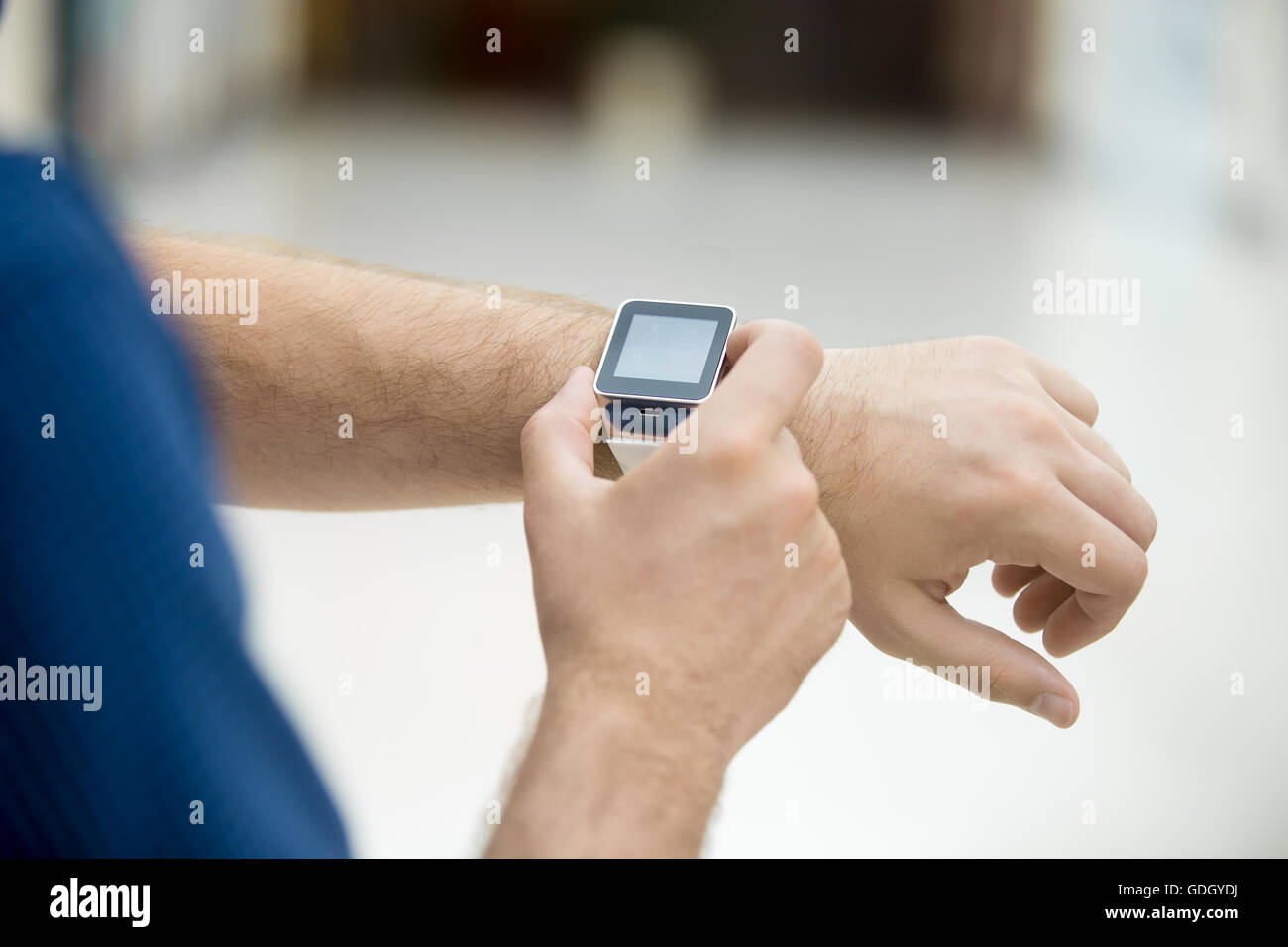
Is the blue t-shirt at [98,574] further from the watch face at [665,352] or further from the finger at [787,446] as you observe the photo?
the watch face at [665,352]

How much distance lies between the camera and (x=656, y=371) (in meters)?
1.10

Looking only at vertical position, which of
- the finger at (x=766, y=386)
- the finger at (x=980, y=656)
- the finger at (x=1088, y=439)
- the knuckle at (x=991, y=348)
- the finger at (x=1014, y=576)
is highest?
the finger at (x=766, y=386)

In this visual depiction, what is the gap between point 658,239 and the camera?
6.14 meters

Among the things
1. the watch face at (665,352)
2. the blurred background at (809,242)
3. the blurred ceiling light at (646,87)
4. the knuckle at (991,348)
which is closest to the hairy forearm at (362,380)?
the watch face at (665,352)

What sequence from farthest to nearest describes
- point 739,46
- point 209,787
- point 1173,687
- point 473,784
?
point 739,46
point 1173,687
point 473,784
point 209,787

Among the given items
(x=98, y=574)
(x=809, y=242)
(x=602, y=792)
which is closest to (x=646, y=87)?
(x=809, y=242)

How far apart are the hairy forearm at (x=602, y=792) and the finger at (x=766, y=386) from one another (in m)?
0.21

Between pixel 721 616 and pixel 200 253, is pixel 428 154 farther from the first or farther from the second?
pixel 721 616

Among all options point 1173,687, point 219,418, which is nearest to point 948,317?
point 1173,687

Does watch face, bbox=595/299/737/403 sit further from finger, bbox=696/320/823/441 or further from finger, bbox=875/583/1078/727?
finger, bbox=875/583/1078/727

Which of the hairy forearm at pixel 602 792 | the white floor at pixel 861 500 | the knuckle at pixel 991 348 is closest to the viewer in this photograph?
the hairy forearm at pixel 602 792

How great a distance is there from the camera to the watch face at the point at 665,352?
108 cm

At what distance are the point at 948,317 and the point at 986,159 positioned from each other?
4158 mm

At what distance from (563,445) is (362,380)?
0.47m
